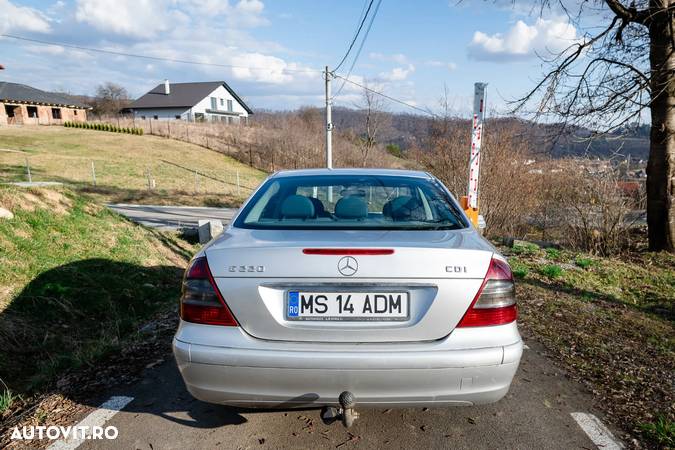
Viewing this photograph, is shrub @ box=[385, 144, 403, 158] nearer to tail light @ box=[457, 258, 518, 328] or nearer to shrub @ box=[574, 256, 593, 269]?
shrub @ box=[574, 256, 593, 269]

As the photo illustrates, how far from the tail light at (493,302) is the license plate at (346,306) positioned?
336 millimetres

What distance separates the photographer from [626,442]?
7.95 ft

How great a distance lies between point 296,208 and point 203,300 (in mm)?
978

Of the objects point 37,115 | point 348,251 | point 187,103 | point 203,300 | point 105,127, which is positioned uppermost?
point 187,103

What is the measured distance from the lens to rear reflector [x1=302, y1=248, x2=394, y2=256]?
2041 millimetres

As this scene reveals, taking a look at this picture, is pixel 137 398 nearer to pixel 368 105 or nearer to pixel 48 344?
pixel 48 344

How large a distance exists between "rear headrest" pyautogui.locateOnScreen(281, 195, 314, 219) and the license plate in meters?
0.85

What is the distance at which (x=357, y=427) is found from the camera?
255 cm

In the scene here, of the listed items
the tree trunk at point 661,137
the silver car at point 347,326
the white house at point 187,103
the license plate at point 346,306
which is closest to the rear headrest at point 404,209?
the silver car at point 347,326

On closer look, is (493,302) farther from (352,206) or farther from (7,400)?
(7,400)

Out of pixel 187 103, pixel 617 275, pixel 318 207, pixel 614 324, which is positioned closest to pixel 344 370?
pixel 318 207

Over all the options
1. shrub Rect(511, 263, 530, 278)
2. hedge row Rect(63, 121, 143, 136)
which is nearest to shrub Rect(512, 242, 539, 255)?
shrub Rect(511, 263, 530, 278)

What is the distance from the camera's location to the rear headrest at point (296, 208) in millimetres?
2787

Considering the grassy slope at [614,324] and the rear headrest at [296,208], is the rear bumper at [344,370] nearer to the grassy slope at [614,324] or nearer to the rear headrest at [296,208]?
the rear headrest at [296,208]
